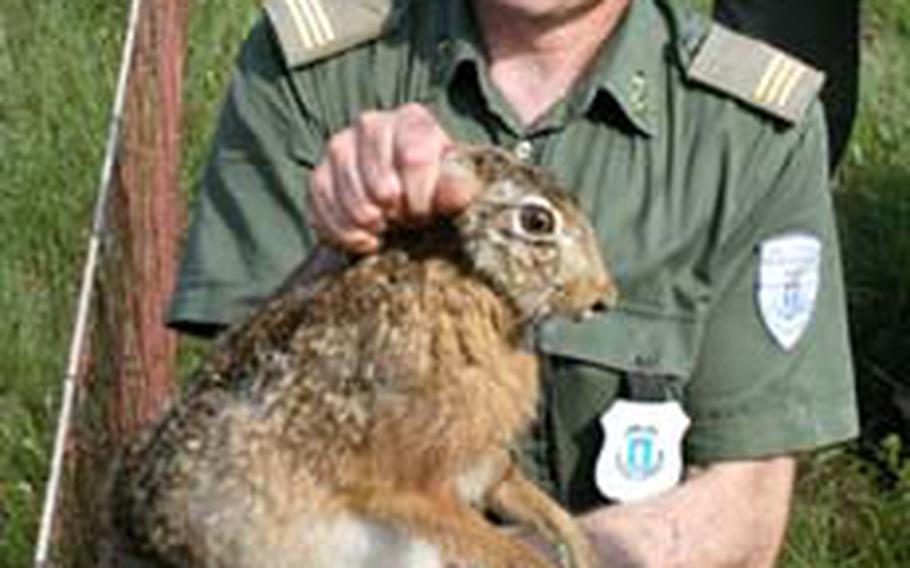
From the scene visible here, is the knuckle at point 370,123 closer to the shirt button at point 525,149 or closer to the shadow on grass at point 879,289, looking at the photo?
the shirt button at point 525,149

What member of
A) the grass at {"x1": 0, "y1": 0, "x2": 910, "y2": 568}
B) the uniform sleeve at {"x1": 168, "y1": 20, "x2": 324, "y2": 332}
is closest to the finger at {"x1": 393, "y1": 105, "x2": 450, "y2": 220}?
the uniform sleeve at {"x1": 168, "y1": 20, "x2": 324, "y2": 332}

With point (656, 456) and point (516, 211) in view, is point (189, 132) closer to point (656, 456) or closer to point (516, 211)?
point (656, 456)

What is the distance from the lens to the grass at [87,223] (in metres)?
5.49

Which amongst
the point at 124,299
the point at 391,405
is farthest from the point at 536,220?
the point at 124,299

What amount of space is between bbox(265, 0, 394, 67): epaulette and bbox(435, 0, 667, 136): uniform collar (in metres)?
0.12

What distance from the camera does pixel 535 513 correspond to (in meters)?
3.46

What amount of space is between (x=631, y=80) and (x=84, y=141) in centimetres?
257

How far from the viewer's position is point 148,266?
4.79 metres

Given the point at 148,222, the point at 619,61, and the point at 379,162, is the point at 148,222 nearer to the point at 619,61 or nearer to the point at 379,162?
the point at 619,61

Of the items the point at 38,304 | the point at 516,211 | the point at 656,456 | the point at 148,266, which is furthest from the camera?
the point at 38,304

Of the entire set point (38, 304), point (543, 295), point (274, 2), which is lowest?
point (38, 304)

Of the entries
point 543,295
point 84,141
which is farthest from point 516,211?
point 84,141

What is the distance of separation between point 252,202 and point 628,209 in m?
0.56

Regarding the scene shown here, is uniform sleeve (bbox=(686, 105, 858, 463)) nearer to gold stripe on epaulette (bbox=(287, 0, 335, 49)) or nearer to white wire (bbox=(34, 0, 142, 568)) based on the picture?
gold stripe on epaulette (bbox=(287, 0, 335, 49))
